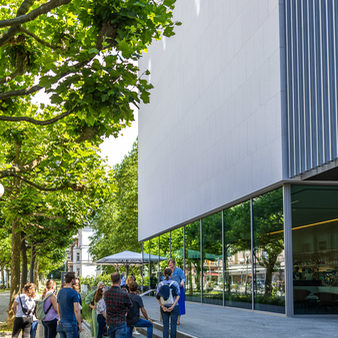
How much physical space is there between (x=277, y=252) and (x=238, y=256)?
3.62 m

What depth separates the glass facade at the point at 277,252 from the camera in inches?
606

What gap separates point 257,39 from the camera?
697 inches

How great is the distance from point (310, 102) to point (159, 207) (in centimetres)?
2062

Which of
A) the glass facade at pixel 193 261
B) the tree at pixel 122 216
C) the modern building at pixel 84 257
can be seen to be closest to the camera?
the glass facade at pixel 193 261

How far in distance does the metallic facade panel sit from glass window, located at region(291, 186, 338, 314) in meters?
1.21

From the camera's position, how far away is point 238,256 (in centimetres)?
1959

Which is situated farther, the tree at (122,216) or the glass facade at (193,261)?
the tree at (122,216)

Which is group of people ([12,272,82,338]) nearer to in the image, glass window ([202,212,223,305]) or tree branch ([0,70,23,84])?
tree branch ([0,70,23,84])

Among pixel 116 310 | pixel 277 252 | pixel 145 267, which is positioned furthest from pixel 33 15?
pixel 145 267

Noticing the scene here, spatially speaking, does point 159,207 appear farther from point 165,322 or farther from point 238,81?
point 165,322

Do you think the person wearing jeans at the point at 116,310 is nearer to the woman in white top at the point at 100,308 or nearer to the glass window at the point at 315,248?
the woman in white top at the point at 100,308

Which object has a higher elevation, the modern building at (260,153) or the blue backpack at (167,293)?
the modern building at (260,153)

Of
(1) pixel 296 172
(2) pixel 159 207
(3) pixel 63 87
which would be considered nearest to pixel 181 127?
(2) pixel 159 207

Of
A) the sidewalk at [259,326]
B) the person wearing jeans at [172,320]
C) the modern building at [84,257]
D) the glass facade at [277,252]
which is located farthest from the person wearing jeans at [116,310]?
the modern building at [84,257]
